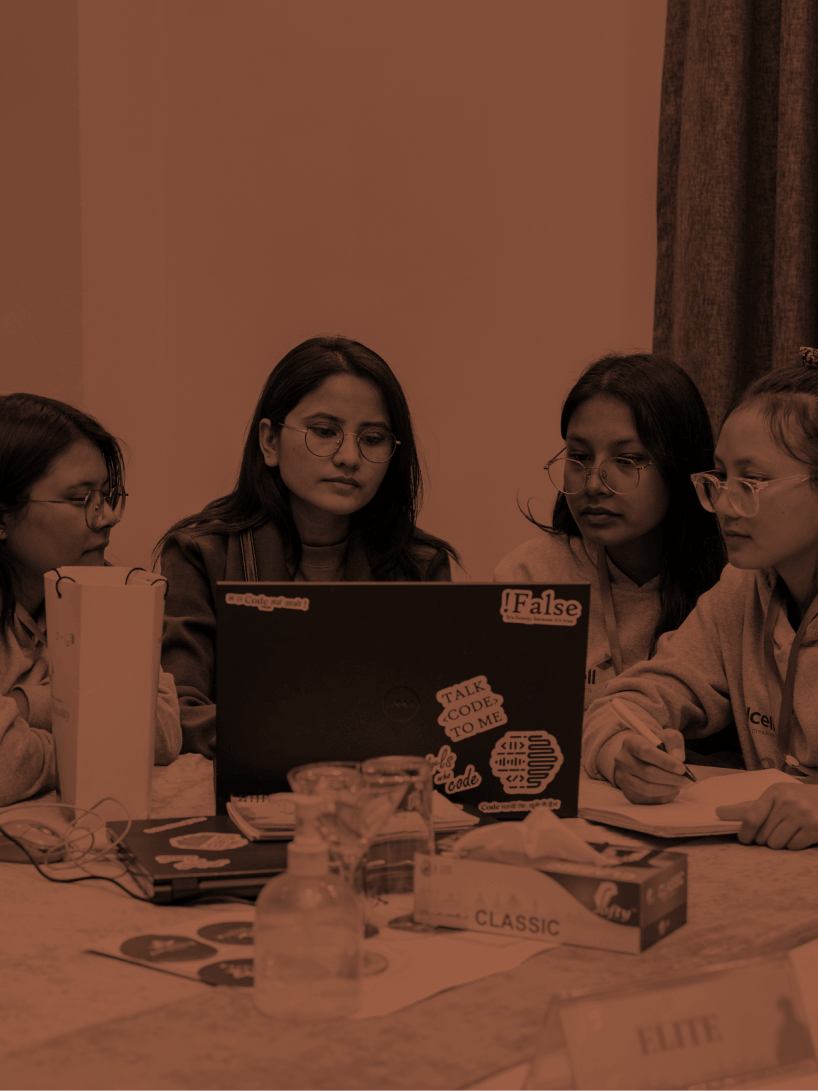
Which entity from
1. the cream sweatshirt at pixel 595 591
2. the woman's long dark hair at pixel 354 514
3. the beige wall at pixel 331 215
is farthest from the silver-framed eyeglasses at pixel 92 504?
the beige wall at pixel 331 215

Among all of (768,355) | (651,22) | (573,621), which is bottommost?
(573,621)

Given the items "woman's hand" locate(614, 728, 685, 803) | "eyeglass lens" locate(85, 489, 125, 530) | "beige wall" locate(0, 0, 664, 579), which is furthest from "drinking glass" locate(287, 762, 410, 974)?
"beige wall" locate(0, 0, 664, 579)

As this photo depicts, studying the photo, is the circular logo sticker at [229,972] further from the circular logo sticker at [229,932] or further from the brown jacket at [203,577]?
the brown jacket at [203,577]

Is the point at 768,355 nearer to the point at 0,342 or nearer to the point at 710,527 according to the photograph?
the point at 710,527

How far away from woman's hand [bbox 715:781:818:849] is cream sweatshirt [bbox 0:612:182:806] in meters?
0.73

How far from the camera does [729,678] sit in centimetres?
169

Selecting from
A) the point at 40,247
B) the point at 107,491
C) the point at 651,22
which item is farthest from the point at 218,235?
the point at 107,491

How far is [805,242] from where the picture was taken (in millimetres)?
2193

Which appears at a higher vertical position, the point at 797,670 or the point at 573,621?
the point at 573,621

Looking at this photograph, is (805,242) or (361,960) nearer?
(361,960)

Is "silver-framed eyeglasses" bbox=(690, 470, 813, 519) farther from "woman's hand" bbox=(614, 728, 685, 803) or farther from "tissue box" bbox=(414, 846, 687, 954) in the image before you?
"tissue box" bbox=(414, 846, 687, 954)

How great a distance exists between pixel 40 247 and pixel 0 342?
0.26 meters

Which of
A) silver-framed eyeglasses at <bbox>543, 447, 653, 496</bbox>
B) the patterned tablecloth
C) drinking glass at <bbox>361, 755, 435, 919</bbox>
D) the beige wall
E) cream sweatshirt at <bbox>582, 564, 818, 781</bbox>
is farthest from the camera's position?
the beige wall

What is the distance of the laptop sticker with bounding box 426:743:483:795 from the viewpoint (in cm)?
111
